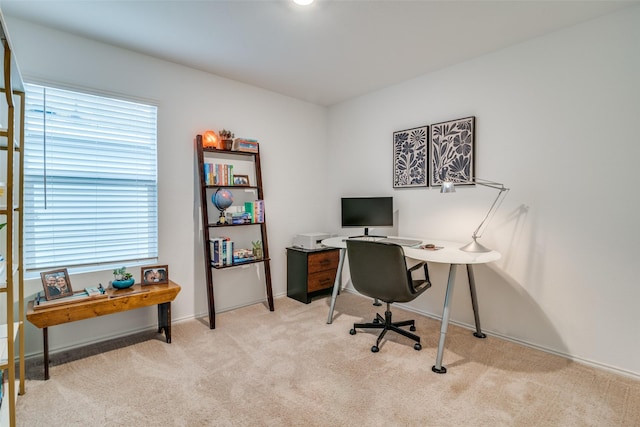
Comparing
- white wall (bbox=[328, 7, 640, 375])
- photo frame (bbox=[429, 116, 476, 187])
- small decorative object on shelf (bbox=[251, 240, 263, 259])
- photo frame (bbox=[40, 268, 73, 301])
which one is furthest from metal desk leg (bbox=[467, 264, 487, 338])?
photo frame (bbox=[40, 268, 73, 301])

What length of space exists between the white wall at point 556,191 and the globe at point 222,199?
2106 millimetres

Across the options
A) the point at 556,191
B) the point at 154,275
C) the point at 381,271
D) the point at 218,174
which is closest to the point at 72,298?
the point at 154,275

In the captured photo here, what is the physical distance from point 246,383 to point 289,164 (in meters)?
2.67

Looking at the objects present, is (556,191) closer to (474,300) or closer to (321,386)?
(474,300)

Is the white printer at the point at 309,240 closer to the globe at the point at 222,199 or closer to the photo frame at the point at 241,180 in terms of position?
the photo frame at the point at 241,180

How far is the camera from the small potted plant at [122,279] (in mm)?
2668

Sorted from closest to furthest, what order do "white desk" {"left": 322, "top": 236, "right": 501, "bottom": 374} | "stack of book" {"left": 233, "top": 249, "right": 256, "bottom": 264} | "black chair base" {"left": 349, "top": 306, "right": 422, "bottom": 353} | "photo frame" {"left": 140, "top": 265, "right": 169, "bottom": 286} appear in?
"white desk" {"left": 322, "top": 236, "right": 501, "bottom": 374} → "black chair base" {"left": 349, "top": 306, "right": 422, "bottom": 353} → "photo frame" {"left": 140, "top": 265, "right": 169, "bottom": 286} → "stack of book" {"left": 233, "top": 249, "right": 256, "bottom": 264}

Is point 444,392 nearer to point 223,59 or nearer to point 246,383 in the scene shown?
point 246,383

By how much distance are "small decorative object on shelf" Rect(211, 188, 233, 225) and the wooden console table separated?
2.67 ft

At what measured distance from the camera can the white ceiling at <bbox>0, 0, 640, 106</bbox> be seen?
87.9 inches

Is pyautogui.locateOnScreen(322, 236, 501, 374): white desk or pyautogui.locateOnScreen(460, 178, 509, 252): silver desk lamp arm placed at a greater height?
pyautogui.locateOnScreen(460, 178, 509, 252): silver desk lamp arm

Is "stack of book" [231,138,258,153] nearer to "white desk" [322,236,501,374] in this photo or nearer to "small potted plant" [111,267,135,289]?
"white desk" [322,236,501,374]

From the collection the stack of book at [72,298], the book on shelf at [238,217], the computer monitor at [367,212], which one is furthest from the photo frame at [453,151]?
the stack of book at [72,298]

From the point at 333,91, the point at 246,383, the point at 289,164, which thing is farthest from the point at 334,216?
the point at 246,383
